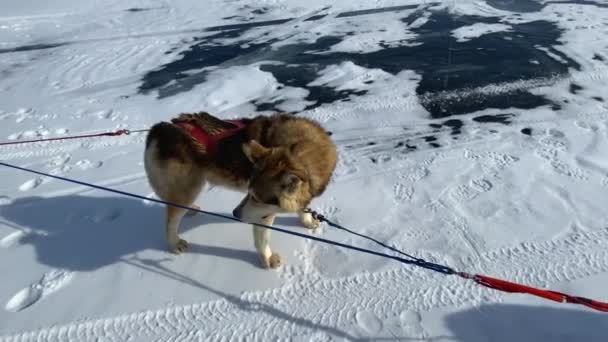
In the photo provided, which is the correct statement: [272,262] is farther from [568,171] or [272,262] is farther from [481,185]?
[568,171]

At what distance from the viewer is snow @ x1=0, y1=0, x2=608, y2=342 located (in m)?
3.20

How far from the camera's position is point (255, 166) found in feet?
9.63

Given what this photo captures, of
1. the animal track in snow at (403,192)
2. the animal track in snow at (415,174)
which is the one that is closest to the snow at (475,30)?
the animal track in snow at (415,174)

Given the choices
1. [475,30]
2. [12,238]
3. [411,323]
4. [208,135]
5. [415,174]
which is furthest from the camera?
[475,30]

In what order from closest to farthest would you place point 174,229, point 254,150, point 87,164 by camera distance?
point 254,150 < point 174,229 < point 87,164

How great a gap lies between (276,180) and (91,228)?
104 inches

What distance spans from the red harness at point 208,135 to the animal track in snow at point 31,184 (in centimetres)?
288

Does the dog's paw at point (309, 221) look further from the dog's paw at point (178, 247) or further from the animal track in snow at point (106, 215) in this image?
the animal track in snow at point (106, 215)

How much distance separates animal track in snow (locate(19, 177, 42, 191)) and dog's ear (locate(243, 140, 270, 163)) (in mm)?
3713

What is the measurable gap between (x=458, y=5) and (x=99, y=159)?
32.6ft

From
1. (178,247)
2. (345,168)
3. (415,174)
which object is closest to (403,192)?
(415,174)

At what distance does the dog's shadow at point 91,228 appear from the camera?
12.7 ft

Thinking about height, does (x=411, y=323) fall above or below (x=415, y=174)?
below

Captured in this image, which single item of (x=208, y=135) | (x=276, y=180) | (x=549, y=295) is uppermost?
(x=208, y=135)
